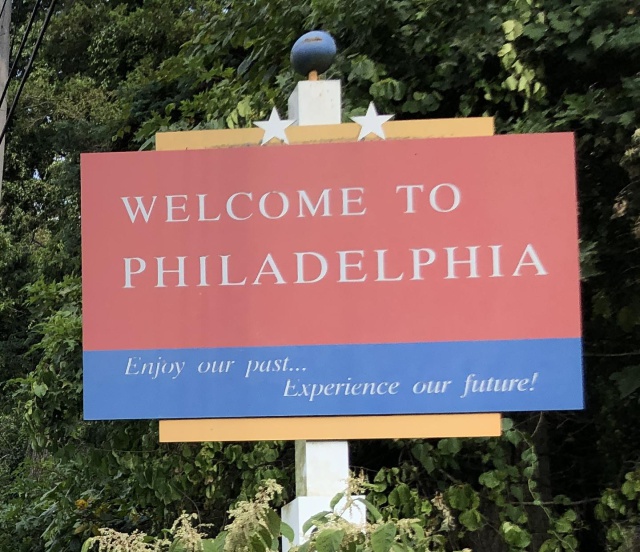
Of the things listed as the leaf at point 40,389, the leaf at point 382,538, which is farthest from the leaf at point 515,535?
the leaf at point 40,389

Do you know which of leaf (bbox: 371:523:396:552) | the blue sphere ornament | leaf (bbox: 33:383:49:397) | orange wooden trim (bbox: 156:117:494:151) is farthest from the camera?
leaf (bbox: 33:383:49:397)

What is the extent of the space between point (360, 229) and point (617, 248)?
4.46ft

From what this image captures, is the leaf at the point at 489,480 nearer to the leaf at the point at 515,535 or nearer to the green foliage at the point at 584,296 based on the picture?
the green foliage at the point at 584,296

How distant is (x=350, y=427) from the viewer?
2465mm

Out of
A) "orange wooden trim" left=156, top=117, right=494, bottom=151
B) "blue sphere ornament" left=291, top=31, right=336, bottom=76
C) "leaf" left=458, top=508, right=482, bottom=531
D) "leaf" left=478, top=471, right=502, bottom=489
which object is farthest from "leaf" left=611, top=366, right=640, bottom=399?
"blue sphere ornament" left=291, top=31, right=336, bottom=76

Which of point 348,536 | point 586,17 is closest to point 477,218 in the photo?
point 348,536

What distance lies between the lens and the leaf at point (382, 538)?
191 centimetres

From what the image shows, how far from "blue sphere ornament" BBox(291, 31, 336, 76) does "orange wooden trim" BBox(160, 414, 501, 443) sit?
1236 millimetres

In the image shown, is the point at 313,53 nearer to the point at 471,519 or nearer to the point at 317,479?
the point at 317,479

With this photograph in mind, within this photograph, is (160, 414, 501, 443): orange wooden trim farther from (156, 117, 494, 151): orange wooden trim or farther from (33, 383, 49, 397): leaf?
(33, 383, 49, 397): leaf

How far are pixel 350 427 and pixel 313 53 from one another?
130cm

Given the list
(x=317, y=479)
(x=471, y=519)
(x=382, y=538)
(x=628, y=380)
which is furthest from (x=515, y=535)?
(x=382, y=538)

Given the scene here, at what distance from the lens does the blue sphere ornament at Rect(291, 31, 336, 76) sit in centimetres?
270

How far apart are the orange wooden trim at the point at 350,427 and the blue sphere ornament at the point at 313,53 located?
1236 millimetres
